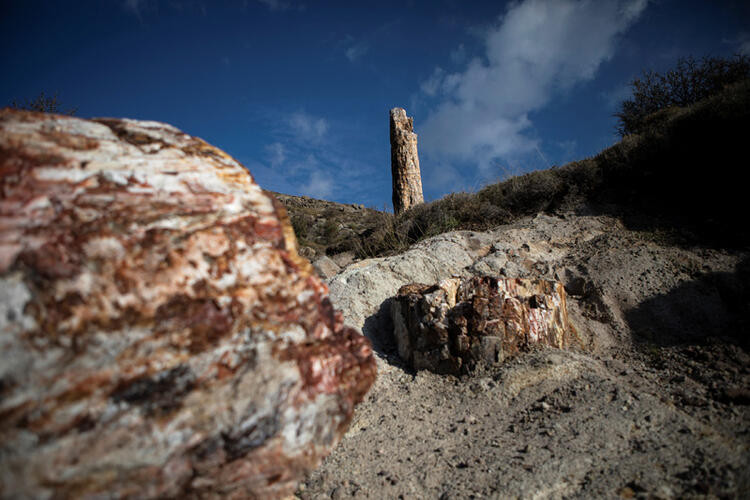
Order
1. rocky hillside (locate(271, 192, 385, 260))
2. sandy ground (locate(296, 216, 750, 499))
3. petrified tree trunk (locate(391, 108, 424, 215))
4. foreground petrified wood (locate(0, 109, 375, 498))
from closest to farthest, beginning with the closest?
1. foreground petrified wood (locate(0, 109, 375, 498))
2. sandy ground (locate(296, 216, 750, 499))
3. rocky hillside (locate(271, 192, 385, 260))
4. petrified tree trunk (locate(391, 108, 424, 215))

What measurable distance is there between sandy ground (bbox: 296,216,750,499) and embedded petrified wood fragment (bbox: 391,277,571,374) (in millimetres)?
149

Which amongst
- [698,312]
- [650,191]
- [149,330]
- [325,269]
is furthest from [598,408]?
[650,191]

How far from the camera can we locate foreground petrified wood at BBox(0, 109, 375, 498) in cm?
92

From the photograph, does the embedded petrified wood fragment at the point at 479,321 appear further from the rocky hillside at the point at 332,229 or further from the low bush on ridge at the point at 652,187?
the rocky hillside at the point at 332,229

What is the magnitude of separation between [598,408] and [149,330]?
267cm

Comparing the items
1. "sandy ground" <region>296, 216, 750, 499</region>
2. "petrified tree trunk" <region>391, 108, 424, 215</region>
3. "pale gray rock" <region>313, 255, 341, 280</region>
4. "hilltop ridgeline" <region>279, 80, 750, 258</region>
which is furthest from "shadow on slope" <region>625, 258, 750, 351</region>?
"petrified tree trunk" <region>391, 108, 424, 215</region>

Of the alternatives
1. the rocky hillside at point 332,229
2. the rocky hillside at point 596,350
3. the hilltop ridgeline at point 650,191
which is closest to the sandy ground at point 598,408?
the rocky hillside at point 596,350

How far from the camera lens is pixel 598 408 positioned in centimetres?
240

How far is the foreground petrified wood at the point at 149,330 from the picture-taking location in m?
0.92

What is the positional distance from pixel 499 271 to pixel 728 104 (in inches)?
178

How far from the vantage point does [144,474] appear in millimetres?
984

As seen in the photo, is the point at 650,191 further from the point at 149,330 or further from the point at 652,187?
the point at 149,330

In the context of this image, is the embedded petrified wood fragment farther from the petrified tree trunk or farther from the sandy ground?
the petrified tree trunk

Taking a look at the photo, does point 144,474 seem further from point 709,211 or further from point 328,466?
point 709,211
